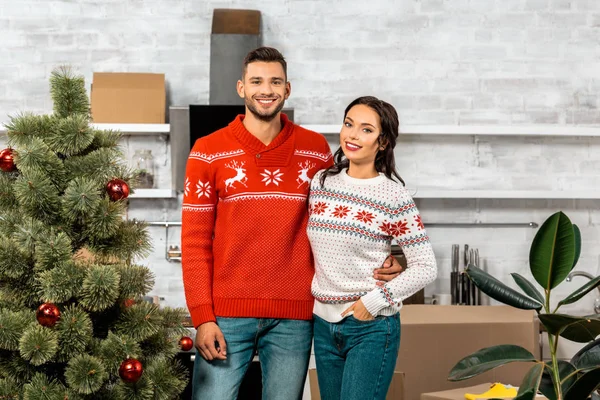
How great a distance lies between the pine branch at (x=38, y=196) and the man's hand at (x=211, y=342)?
446 mm

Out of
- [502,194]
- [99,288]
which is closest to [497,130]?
[502,194]

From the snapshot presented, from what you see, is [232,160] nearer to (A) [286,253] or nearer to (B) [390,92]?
(A) [286,253]

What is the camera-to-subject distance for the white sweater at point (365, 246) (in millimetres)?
1813

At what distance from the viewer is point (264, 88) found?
1.89 meters

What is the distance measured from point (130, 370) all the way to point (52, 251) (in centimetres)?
A: 31

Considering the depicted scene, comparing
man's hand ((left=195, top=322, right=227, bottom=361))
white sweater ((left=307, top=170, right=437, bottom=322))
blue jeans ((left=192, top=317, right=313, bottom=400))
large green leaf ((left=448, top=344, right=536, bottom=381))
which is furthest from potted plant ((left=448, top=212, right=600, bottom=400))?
man's hand ((left=195, top=322, right=227, bottom=361))

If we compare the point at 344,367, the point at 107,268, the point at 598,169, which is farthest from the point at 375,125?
the point at 598,169

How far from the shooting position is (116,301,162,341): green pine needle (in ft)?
5.75

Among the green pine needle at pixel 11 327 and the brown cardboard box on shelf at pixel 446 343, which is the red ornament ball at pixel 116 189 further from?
the brown cardboard box on shelf at pixel 446 343

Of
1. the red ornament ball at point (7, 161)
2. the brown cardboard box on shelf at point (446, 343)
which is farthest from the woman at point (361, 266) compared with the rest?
the brown cardboard box on shelf at point (446, 343)

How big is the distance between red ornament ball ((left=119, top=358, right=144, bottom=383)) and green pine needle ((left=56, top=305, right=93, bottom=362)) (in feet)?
0.32

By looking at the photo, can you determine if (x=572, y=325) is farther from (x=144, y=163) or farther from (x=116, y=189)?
(x=144, y=163)

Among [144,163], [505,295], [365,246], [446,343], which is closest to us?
[505,295]

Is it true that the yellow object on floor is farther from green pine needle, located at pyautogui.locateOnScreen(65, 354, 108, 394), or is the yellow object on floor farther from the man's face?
green pine needle, located at pyautogui.locateOnScreen(65, 354, 108, 394)
